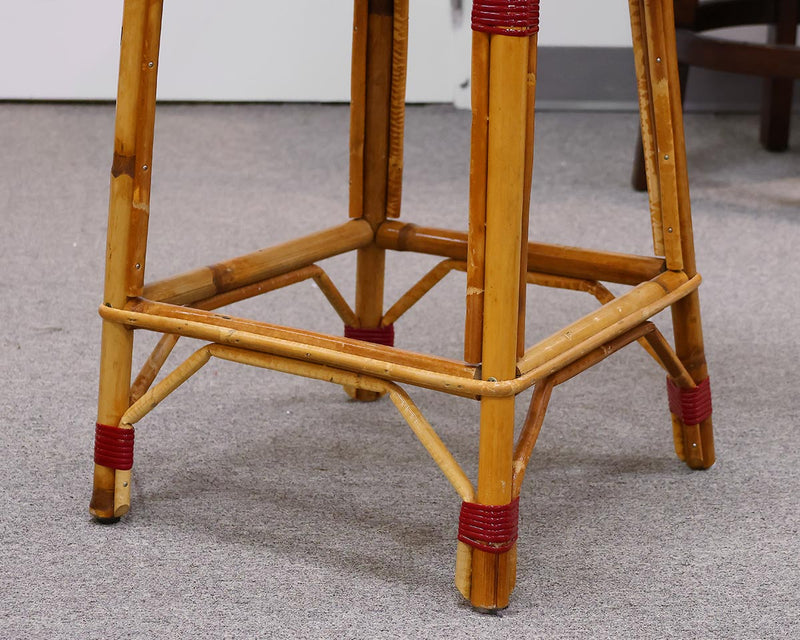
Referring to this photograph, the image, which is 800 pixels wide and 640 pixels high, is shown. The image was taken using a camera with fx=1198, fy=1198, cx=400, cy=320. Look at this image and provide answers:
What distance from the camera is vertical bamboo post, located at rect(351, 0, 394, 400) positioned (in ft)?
3.58

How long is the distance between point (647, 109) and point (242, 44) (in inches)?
69.2

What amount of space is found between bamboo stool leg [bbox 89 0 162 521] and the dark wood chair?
4.02 ft

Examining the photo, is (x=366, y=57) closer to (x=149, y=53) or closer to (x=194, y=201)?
(x=149, y=53)

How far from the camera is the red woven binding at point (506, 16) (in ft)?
2.50

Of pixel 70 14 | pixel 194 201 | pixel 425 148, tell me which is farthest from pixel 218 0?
pixel 194 201

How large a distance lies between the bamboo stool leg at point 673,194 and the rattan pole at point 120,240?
39 centimetres

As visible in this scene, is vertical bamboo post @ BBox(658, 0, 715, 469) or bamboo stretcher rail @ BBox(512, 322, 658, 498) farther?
vertical bamboo post @ BBox(658, 0, 715, 469)

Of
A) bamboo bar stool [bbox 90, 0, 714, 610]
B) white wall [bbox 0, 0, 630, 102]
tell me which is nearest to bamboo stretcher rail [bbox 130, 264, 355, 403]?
bamboo bar stool [bbox 90, 0, 714, 610]

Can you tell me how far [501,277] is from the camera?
0.80 m

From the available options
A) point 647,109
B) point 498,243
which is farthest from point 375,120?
point 498,243

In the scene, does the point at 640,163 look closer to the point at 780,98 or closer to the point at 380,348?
the point at 780,98

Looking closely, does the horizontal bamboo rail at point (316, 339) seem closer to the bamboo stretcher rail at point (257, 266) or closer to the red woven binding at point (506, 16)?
the bamboo stretcher rail at point (257, 266)

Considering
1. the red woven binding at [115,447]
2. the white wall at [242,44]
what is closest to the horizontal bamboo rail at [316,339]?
the red woven binding at [115,447]

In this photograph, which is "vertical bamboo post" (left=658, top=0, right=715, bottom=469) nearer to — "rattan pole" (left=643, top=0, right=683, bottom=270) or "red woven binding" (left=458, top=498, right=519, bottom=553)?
"rattan pole" (left=643, top=0, right=683, bottom=270)
